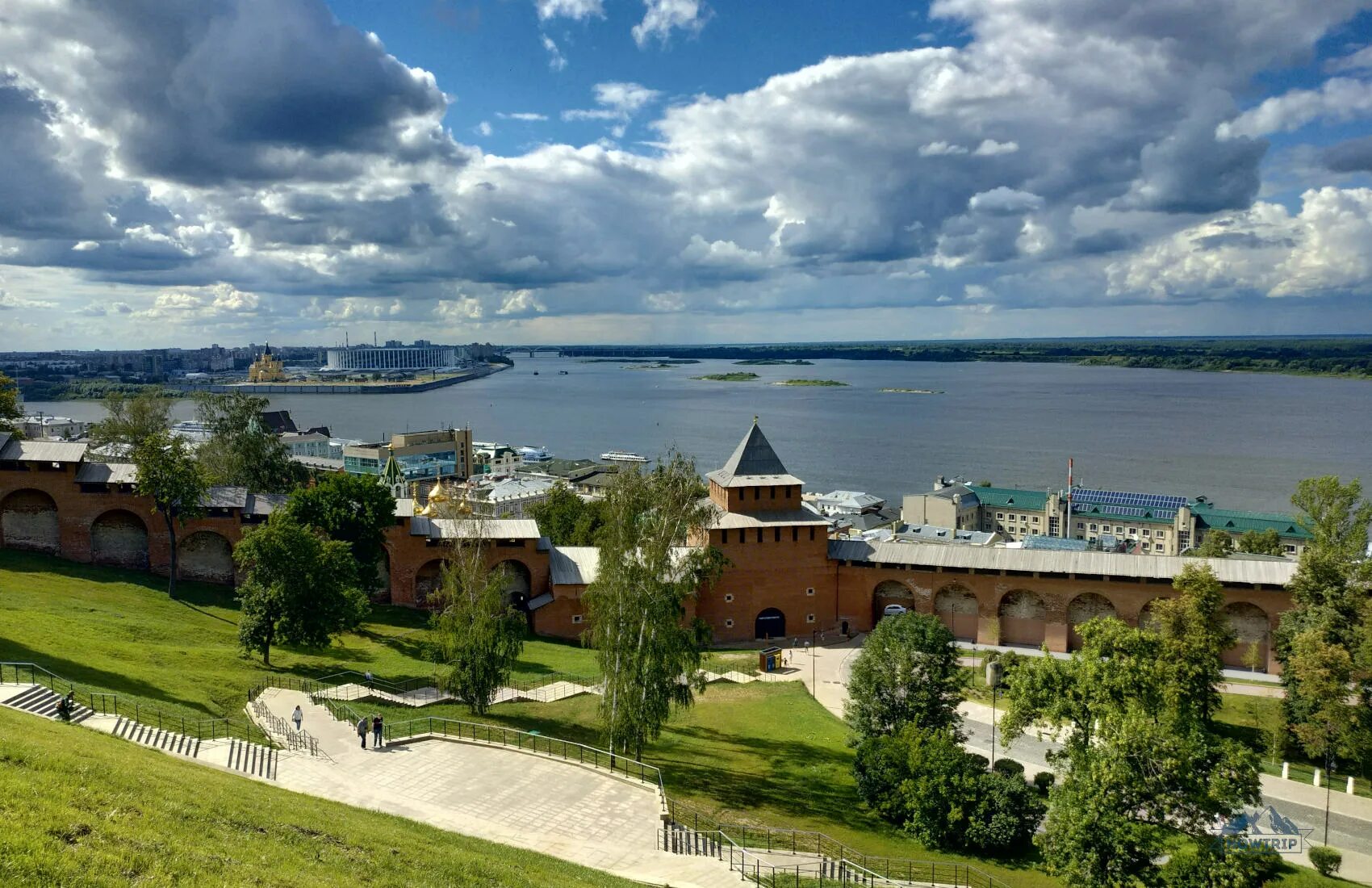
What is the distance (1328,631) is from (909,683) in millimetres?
12686

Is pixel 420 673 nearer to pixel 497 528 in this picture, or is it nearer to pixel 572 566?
pixel 497 528

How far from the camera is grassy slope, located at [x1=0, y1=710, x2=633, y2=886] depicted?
26.6ft

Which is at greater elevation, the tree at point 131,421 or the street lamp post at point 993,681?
the tree at point 131,421

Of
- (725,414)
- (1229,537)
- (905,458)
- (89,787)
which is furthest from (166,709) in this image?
(725,414)

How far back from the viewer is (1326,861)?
17.7 metres

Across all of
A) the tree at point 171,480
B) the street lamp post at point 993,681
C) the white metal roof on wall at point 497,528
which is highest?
the tree at point 171,480

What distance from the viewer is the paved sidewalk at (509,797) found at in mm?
14138

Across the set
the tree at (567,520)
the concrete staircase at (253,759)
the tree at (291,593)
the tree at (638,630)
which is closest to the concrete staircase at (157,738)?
the concrete staircase at (253,759)

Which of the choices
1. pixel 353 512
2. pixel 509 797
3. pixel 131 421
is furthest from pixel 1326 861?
pixel 131 421

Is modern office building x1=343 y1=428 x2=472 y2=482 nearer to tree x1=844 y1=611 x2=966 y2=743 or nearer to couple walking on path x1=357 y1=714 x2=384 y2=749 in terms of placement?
couple walking on path x1=357 y1=714 x2=384 y2=749

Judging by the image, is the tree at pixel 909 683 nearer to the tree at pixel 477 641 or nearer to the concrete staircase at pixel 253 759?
the tree at pixel 477 641

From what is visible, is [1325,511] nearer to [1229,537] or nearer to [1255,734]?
[1255,734]

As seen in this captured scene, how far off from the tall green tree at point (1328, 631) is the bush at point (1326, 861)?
4.06 metres

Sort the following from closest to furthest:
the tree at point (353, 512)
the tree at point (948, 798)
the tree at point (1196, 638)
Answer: the tree at point (948, 798)
the tree at point (1196, 638)
the tree at point (353, 512)
